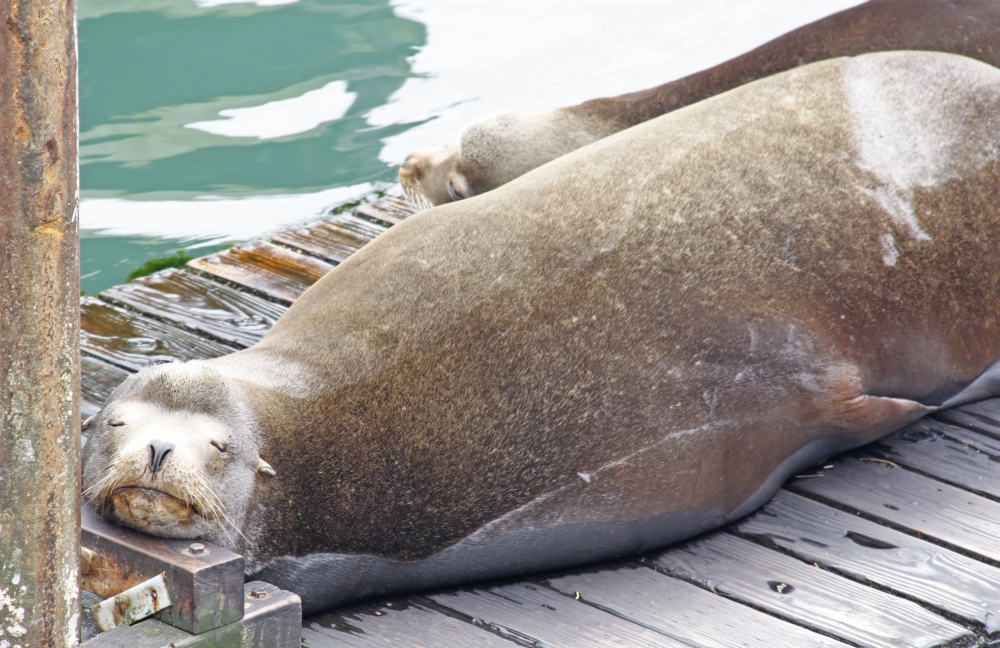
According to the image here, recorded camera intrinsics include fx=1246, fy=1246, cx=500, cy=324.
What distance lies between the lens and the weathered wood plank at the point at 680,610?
279 centimetres

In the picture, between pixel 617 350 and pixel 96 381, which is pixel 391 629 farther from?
pixel 96 381

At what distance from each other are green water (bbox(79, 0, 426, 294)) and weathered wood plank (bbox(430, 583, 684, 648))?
4361 millimetres

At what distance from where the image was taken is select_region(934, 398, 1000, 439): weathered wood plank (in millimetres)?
3707

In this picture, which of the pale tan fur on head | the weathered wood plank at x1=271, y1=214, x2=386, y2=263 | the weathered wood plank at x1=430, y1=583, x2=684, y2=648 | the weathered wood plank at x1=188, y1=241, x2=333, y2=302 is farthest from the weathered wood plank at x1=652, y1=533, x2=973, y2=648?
the weathered wood plank at x1=271, y1=214, x2=386, y2=263

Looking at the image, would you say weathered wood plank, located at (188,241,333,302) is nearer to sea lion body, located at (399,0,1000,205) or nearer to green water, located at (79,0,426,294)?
sea lion body, located at (399,0,1000,205)

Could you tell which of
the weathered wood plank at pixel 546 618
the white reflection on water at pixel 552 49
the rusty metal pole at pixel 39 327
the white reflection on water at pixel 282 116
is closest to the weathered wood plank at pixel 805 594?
the weathered wood plank at pixel 546 618

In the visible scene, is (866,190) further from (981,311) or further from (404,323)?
(404,323)

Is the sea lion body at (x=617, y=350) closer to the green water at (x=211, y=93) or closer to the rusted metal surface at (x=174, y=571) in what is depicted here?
the rusted metal surface at (x=174, y=571)

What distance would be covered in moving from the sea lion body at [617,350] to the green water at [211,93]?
403 centimetres

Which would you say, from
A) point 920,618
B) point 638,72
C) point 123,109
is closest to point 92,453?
point 920,618

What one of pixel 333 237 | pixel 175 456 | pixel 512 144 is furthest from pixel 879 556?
pixel 333 237

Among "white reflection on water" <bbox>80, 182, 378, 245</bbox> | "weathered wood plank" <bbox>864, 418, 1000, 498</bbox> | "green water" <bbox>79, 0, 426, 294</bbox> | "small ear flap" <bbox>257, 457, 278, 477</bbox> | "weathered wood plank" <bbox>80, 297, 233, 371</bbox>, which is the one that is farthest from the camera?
"green water" <bbox>79, 0, 426, 294</bbox>

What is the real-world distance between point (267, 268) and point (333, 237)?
0.39 m

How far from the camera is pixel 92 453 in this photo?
2.64m
